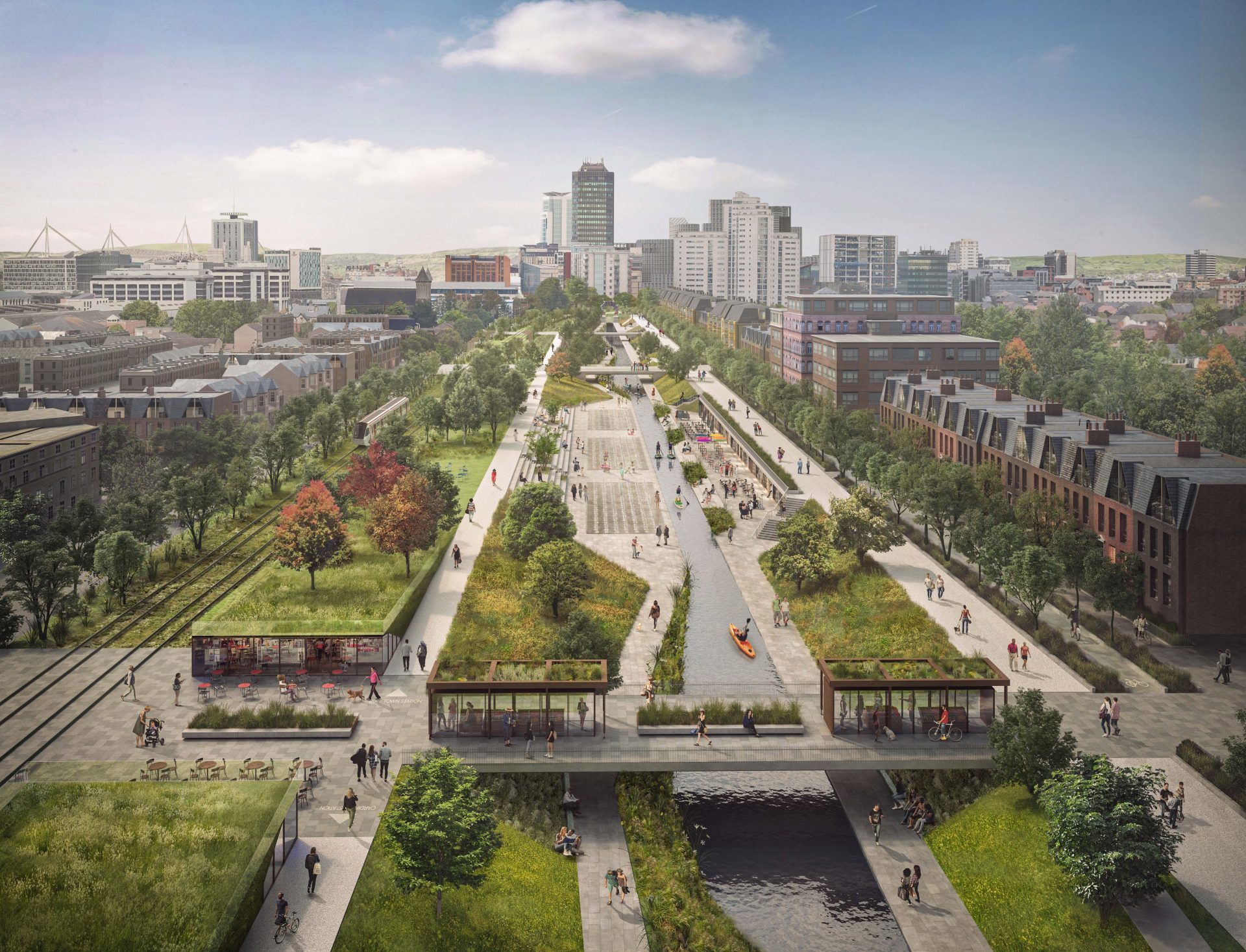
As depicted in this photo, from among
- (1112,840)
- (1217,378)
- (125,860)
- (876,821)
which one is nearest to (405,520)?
(125,860)

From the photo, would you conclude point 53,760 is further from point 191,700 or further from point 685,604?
point 685,604

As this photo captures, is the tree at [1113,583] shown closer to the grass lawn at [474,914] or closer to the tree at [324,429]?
the grass lawn at [474,914]

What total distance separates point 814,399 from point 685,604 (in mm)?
55656

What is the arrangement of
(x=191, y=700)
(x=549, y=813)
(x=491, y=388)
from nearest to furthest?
(x=549, y=813), (x=191, y=700), (x=491, y=388)

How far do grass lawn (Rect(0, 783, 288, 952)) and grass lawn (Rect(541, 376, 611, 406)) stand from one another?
9599 centimetres

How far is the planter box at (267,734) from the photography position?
3719cm

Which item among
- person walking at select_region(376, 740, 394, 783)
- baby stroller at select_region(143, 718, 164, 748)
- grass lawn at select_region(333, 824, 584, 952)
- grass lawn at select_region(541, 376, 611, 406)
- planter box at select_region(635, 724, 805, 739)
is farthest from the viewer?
grass lawn at select_region(541, 376, 611, 406)

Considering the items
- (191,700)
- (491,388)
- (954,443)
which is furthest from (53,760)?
(491,388)

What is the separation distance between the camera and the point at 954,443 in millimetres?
76500

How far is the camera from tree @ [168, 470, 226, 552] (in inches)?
2466

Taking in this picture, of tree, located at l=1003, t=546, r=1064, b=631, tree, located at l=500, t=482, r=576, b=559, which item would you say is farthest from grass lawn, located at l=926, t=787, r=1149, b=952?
tree, located at l=500, t=482, r=576, b=559

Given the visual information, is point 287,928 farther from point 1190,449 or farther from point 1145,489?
point 1190,449

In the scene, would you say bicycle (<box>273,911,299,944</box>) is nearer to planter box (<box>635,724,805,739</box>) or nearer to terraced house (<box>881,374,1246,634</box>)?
planter box (<box>635,724,805,739</box>)

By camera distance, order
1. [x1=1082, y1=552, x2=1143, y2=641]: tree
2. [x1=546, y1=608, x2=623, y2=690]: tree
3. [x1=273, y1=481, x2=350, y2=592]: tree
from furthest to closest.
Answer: [x1=273, y1=481, x2=350, y2=592]: tree < [x1=1082, y1=552, x2=1143, y2=641]: tree < [x1=546, y1=608, x2=623, y2=690]: tree
